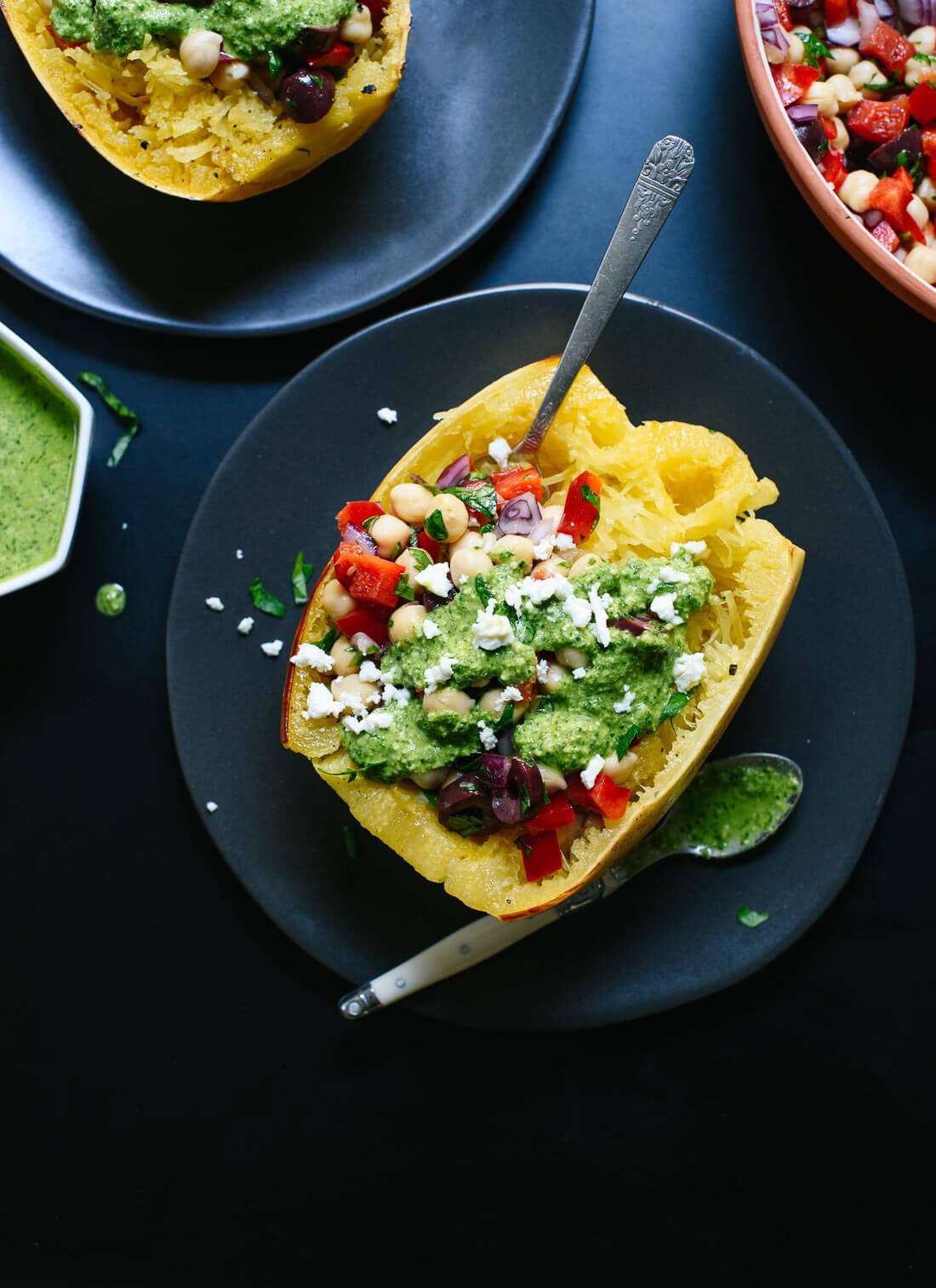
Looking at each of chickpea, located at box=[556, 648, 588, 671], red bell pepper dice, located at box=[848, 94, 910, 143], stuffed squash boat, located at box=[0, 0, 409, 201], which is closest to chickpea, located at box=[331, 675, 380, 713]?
chickpea, located at box=[556, 648, 588, 671]

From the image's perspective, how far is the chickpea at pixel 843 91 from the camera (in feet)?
6.97

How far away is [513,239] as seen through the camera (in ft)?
7.52

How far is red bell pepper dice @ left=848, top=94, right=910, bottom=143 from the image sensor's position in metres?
2.13

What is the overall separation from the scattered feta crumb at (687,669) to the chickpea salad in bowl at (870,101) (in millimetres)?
1012

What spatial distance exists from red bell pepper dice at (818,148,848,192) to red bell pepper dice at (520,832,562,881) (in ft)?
4.98

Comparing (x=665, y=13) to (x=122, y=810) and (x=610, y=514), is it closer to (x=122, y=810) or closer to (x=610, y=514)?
(x=610, y=514)

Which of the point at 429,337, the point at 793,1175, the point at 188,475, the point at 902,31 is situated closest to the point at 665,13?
the point at 902,31

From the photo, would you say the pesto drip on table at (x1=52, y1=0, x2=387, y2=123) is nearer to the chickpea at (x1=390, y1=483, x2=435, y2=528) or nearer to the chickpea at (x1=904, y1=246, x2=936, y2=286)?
the chickpea at (x1=390, y1=483, x2=435, y2=528)

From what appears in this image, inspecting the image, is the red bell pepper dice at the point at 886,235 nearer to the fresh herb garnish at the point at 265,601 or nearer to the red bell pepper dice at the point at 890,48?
the red bell pepper dice at the point at 890,48

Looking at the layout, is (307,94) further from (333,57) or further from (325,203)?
(325,203)

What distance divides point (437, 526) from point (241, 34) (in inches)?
40.1

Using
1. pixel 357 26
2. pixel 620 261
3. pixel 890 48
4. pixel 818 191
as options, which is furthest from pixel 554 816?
pixel 890 48

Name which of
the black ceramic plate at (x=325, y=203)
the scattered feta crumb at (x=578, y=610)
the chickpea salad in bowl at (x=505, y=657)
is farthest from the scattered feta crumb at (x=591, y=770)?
the black ceramic plate at (x=325, y=203)

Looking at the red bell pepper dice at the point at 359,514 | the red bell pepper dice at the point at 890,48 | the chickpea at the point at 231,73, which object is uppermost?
the red bell pepper dice at the point at 890,48
